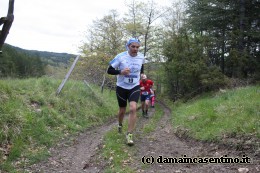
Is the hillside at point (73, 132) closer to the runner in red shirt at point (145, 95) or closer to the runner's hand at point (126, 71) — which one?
the runner's hand at point (126, 71)

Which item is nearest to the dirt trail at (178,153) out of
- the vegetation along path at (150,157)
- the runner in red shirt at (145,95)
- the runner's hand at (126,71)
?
the vegetation along path at (150,157)

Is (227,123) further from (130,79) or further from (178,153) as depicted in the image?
(130,79)

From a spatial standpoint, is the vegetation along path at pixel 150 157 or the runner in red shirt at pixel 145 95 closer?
the vegetation along path at pixel 150 157

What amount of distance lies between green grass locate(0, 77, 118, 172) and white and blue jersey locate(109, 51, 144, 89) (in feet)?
8.01

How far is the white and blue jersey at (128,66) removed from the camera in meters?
6.95

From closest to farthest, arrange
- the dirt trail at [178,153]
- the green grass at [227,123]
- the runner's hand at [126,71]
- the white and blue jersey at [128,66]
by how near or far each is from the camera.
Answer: the dirt trail at [178,153] < the green grass at [227,123] < the runner's hand at [126,71] < the white and blue jersey at [128,66]

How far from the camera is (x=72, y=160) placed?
5758mm

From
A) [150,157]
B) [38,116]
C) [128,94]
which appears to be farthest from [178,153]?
[38,116]

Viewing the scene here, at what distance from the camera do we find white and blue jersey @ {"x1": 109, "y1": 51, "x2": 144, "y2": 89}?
6.95 m

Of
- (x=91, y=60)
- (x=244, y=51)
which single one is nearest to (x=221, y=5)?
(x=244, y=51)

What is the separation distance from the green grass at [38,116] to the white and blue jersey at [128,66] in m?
2.44

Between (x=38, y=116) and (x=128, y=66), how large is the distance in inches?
127

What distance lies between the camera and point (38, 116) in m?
8.09

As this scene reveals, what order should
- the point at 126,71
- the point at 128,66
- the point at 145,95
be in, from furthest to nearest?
1. the point at 145,95
2. the point at 128,66
3. the point at 126,71
